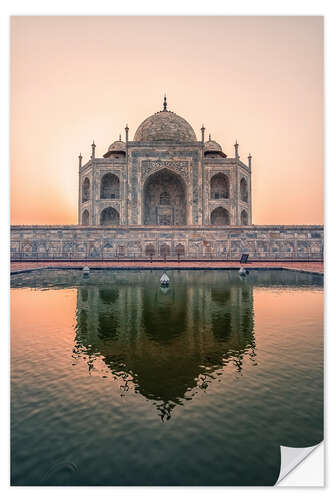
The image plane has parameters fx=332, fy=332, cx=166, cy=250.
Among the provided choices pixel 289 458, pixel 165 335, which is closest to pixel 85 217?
pixel 165 335

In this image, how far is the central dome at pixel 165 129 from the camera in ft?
90.0

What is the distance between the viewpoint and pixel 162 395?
9.80 feet

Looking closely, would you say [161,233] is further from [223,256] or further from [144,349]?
[144,349]

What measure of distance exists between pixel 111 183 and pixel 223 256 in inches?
502

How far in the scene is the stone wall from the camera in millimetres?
20531

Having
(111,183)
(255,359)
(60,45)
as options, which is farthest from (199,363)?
(111,183)

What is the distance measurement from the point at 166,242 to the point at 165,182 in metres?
9.06

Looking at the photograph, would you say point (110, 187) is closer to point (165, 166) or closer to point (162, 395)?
point (165, 166)

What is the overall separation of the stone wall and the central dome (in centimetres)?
1032

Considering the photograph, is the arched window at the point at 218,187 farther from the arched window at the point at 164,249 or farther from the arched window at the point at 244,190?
the arched window at the point at 164,249

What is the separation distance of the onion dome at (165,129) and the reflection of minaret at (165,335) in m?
21.5

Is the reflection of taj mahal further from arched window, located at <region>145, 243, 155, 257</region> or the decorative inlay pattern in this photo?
arched window, located at <region>145, 243, 155, 257</region>

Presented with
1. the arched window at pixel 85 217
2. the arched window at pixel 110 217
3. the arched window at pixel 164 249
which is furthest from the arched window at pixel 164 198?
the arched window at pixel 164 249

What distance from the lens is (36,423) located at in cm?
261
